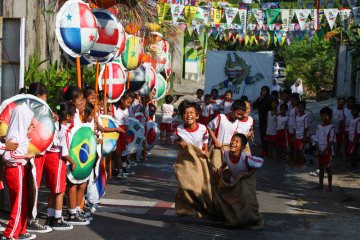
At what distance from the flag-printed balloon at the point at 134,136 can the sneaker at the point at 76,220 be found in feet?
14.9

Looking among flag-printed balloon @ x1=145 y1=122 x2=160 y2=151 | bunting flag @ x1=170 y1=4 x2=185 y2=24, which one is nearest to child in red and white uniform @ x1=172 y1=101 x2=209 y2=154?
flag-printed balloon @ x1=145 y1=122 x2=160 y2=151

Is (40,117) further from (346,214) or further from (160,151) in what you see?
(160,151)

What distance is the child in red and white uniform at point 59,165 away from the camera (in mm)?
9000

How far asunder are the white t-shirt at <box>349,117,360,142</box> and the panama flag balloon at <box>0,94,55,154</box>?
9.24 metres

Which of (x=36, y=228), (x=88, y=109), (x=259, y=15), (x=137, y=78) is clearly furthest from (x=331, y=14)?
(x=36, y=228)

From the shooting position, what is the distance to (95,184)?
34.4 ft

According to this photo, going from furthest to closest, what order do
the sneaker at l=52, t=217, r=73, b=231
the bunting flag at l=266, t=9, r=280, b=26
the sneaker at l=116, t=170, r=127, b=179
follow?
the bunting flag at l=266, t=9, r=280, b=26
the sneaker at l=116, t=170, r=127, b=179
the sneaker at l=52, t=217, r=73, b=231

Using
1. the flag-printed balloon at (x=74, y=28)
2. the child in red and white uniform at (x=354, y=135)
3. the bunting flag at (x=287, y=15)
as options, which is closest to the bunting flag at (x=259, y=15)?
the bunting flag at (x=287, y=15)

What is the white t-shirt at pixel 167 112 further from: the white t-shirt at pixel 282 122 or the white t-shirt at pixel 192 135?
the white t-shirt at pixel 192 135

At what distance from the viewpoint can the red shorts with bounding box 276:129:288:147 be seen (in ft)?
56.5

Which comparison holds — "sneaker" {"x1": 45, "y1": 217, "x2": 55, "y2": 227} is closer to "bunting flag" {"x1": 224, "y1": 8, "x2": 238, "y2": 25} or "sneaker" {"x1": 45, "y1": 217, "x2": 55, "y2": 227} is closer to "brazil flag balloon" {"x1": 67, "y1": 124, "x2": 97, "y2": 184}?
"brazil flag balloon" {"x1": 67, "y1": 124, "x2": 97, "y2": 184}

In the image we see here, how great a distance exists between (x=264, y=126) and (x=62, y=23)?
31.0 ft

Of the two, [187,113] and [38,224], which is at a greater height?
[187,113]

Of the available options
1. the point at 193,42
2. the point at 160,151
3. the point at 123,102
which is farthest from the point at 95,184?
the point at 193,42
